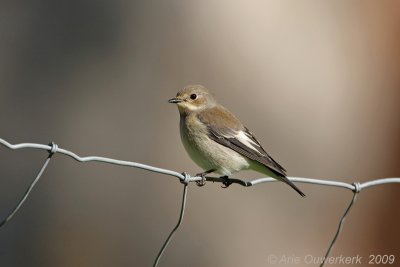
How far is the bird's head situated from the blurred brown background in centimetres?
137

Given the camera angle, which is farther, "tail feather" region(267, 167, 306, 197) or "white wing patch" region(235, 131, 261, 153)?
"white wing patch" region(235, 131, 261, 153)

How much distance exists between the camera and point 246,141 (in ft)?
17.5

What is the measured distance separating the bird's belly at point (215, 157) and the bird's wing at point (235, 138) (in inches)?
1.8

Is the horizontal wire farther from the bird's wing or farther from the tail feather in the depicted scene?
the bird's wing

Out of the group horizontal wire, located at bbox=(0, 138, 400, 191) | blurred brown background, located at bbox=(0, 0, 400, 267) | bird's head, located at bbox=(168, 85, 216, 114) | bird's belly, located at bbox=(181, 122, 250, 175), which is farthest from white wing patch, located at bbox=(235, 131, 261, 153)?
blurred brown background, located at bbox=(0, 0, 400, 267)

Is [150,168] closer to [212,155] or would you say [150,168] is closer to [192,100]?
[212,155]

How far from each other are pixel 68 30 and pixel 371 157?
3394mm

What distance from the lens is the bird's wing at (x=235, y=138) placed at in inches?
201

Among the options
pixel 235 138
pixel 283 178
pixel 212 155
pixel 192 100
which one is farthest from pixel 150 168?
pixel 192 100

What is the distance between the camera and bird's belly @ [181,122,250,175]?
5227 mm

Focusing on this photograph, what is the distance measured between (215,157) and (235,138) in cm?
24

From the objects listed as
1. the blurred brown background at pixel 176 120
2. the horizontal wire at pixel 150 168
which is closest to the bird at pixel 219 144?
the horizontal wire at pixel 150 168

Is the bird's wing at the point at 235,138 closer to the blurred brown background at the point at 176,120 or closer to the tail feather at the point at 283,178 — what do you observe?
the tail feather at the point at 283,178

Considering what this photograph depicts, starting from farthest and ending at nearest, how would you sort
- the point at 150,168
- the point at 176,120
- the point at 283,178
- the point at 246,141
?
the point at 176,120 < the point at 246,141 < the point at 283,178 < the point at 150,168
